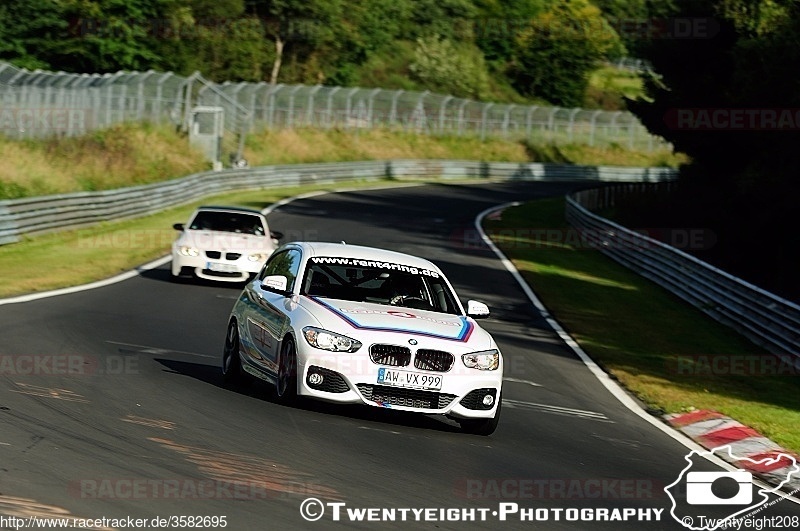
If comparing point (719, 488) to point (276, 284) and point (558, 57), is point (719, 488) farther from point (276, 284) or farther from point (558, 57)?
point (558, 57)

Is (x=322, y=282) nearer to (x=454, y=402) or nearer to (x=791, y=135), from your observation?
(x=454, y=402)

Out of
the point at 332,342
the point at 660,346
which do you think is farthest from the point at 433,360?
the point at 660,346

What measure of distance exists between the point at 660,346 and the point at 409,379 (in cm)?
1102

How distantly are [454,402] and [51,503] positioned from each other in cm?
483

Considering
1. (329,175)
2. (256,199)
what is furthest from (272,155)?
(256,199)

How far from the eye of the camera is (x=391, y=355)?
1143 cm

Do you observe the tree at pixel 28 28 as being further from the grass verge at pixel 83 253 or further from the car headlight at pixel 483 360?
the car headlight at pixel 483 360

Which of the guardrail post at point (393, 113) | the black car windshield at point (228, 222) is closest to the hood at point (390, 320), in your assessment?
the black car windshield at point (228, 222)

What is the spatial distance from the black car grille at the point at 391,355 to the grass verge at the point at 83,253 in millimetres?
10188

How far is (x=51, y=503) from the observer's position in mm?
7320

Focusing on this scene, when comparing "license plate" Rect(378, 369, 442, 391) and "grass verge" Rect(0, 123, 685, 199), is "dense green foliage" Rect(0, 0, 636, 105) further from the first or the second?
"license plate" Rect(378, 369, 442, 391)

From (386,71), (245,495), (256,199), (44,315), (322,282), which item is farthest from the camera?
(386,71)

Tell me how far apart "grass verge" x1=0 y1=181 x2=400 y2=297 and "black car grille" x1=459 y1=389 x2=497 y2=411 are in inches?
412

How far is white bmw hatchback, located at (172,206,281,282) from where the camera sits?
2386 cm
